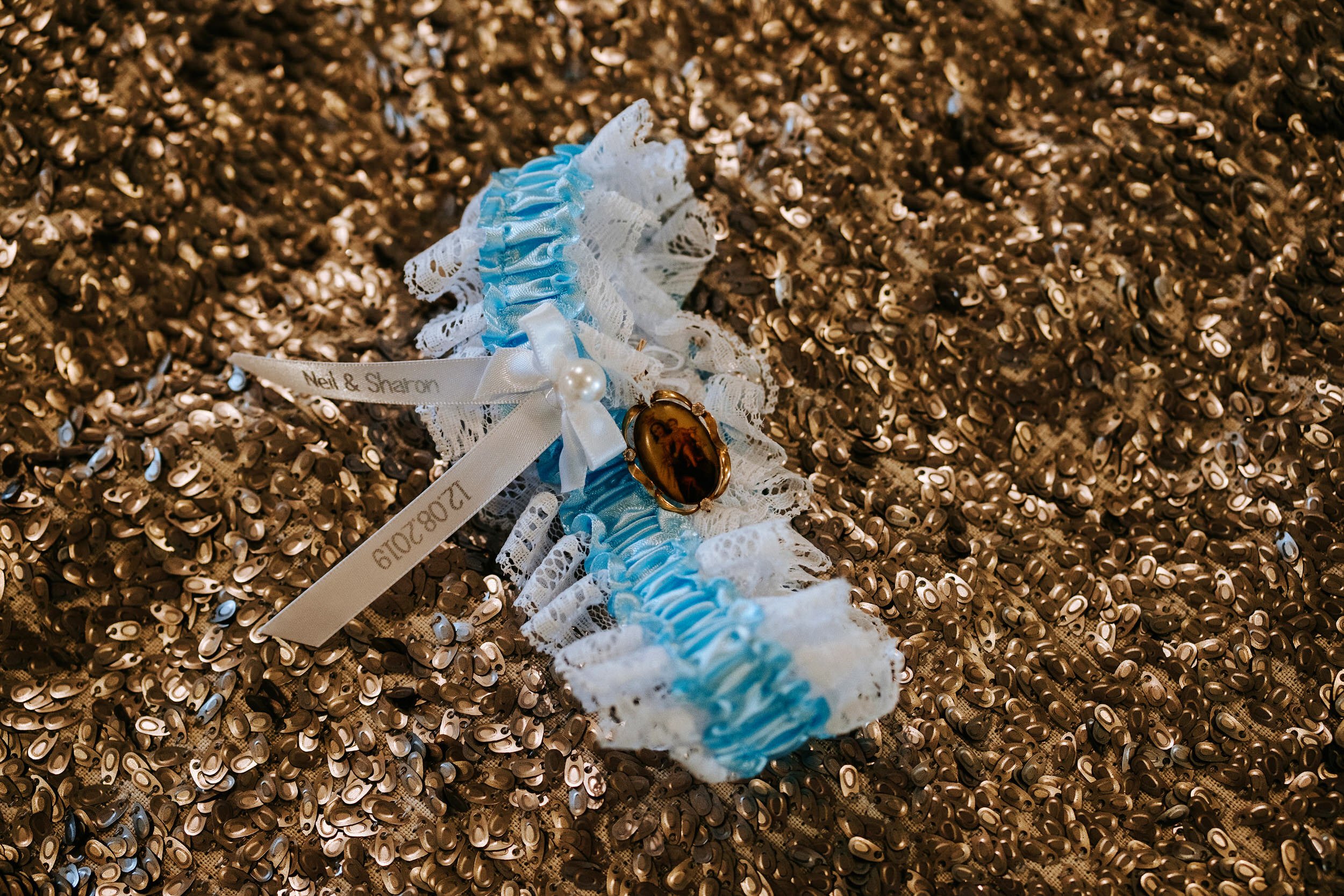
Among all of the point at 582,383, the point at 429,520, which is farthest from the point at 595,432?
the point at 429,520

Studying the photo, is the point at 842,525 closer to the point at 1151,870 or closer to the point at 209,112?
the point at 1151,870

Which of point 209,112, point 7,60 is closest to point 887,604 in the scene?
point 209,112

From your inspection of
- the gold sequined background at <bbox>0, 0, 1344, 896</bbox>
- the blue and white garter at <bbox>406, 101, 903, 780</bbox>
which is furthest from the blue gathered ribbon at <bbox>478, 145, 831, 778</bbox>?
the gold sequined background at <bbox>0, 0, 1344, 896</bbox>

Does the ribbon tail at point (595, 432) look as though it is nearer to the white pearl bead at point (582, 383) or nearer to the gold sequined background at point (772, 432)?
the white pearl bead at point (582, 383)

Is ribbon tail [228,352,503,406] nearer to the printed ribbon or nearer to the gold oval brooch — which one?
the printed ribbon

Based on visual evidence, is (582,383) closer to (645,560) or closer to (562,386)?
(562,386)
